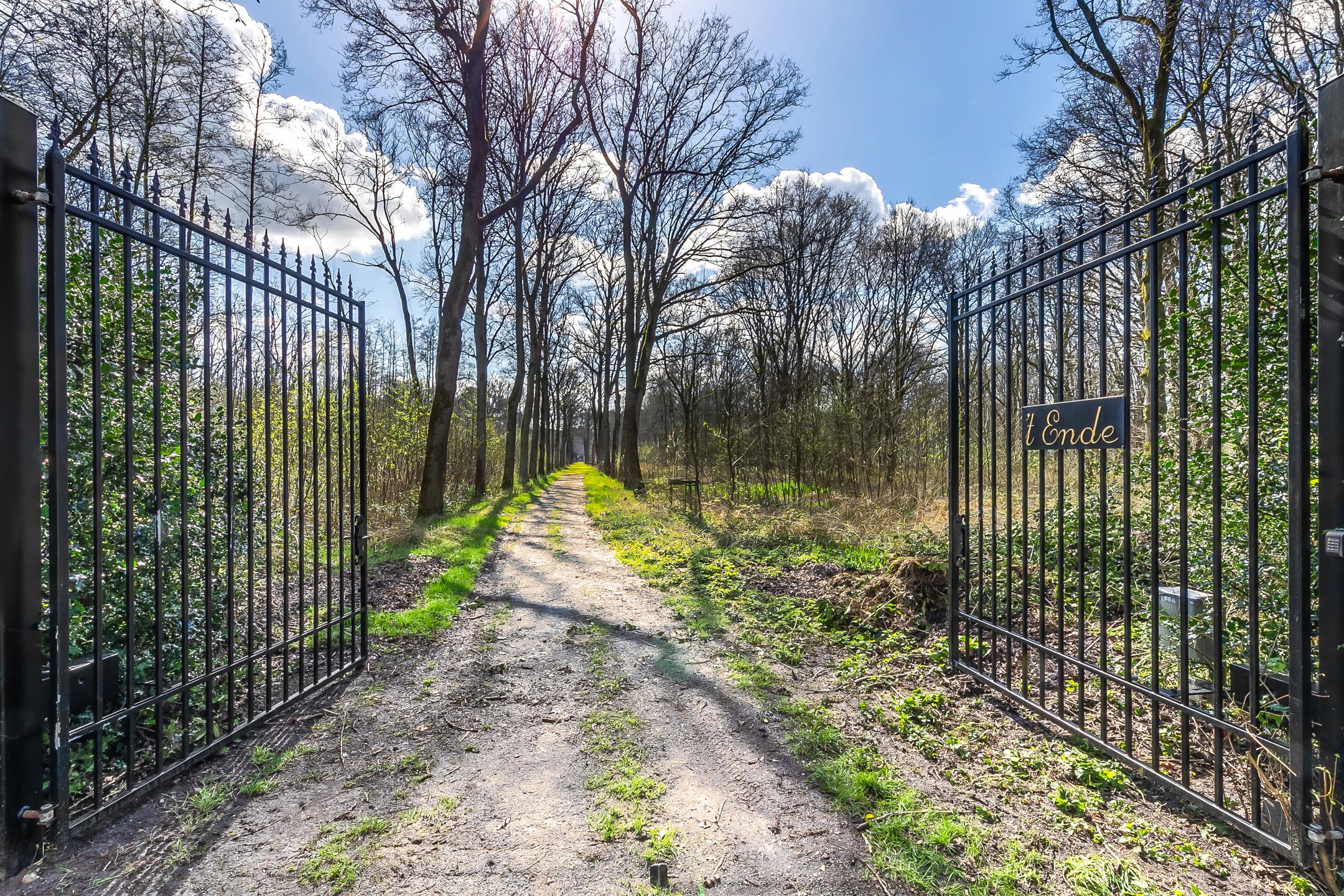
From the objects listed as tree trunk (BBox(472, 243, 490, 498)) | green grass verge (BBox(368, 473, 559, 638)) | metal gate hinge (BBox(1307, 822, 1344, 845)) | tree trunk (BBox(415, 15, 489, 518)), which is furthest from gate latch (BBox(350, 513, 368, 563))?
tree trunk (BBox(472, 243, 490, 498))

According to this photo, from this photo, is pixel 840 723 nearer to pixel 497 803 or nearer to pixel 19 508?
pixel 497 803

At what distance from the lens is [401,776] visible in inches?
113

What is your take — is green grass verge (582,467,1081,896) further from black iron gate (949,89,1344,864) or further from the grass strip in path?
black iron gate (949,89,1344,864)

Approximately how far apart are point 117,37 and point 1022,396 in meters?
13.1

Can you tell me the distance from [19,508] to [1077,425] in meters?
4.76

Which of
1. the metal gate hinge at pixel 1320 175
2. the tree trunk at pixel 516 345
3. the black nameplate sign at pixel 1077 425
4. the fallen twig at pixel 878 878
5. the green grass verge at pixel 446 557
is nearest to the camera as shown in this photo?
the metal gate hinge at pixel 1320 175

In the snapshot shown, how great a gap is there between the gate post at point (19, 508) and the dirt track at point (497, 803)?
1.20 ft

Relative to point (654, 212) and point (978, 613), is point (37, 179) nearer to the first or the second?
point (978, 613)

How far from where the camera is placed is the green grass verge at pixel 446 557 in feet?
17.2

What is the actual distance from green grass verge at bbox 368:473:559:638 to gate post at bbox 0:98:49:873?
294 cm

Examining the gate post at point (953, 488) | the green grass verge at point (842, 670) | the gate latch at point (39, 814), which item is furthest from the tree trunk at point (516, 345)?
the gate latch at point (39, 814)

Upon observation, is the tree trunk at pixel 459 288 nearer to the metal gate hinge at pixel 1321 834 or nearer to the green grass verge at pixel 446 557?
the green grass verge at pixel 446 557

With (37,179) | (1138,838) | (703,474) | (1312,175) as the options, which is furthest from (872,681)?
(703,474)

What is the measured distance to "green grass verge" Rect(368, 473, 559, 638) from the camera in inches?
206
